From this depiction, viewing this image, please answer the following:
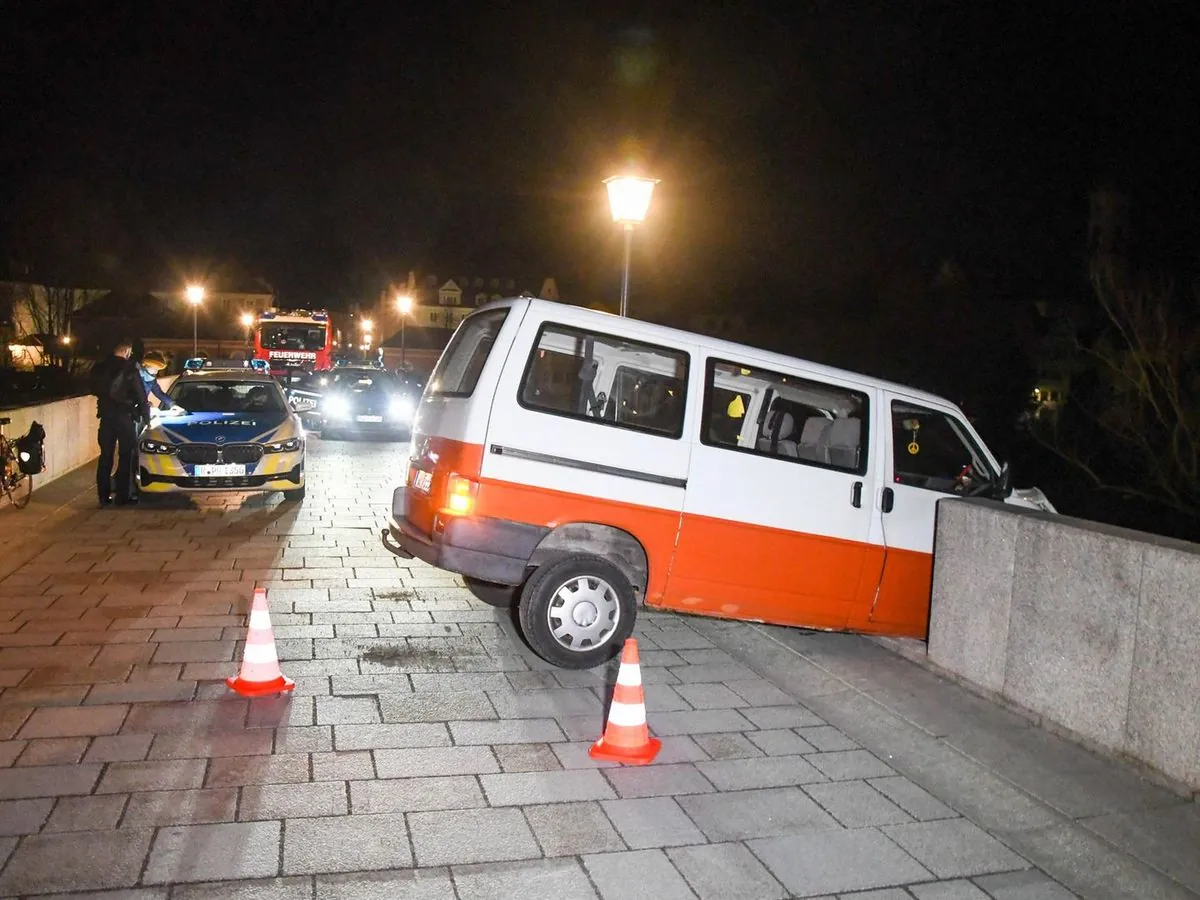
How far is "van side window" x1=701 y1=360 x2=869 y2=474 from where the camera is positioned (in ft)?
20.5

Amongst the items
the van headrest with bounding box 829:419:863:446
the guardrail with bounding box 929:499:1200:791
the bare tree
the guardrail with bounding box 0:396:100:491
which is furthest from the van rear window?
the bare tree

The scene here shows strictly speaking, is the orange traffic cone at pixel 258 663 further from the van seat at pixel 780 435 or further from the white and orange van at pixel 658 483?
the van seat at pixel 780 435

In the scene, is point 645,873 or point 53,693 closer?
point 645,873

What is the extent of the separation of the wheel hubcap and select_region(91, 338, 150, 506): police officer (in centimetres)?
701

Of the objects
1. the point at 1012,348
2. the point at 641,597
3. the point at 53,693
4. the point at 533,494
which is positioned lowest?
the point at 53,693

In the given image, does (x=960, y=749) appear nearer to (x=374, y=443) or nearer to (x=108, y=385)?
(x=108, y=385)

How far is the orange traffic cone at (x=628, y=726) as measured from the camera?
476 cm

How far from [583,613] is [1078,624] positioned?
281cm

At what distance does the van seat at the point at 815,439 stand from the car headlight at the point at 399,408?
15576mm

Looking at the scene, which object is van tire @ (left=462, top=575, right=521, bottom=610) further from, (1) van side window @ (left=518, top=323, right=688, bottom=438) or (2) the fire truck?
(2) the fire truck

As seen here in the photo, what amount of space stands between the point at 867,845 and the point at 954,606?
2.45 meters

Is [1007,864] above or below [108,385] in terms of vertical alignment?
below

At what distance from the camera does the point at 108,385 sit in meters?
10.7

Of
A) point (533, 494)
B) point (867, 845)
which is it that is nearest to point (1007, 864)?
point (867, 845)
